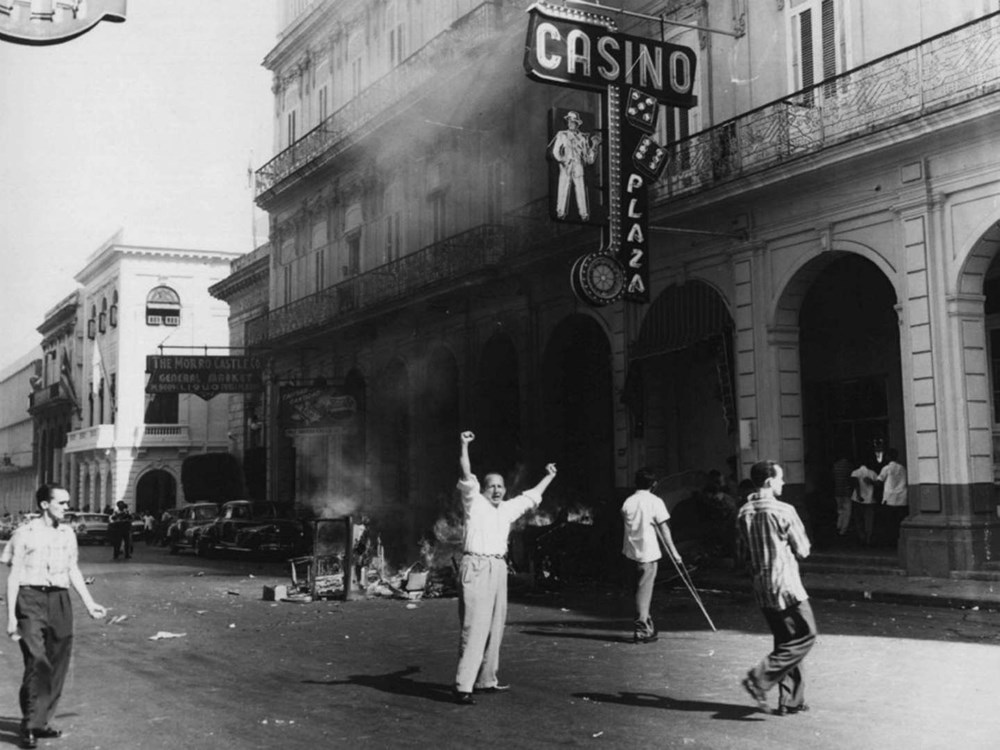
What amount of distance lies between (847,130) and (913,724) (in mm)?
10312

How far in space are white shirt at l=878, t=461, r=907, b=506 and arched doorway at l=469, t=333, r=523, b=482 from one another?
9312mm

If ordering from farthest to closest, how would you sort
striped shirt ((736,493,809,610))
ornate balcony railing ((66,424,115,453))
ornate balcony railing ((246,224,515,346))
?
ornate balcony railing ((66,424,115,453))
ornate balcony railing ((246,224,515,346))
striped shirt ((736,493,809,610))

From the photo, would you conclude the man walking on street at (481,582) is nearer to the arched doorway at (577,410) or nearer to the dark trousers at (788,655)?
the dark trousers at (788,655)

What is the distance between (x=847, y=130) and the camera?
14.7m

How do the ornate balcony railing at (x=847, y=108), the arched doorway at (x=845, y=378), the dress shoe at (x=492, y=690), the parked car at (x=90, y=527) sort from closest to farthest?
the dress shoe at (x=492, y=690) → the ornate balcony railing at (x=847, y=108) → the arched doorway at (x=845, y=378) → the parked car at (x=90, y=527)

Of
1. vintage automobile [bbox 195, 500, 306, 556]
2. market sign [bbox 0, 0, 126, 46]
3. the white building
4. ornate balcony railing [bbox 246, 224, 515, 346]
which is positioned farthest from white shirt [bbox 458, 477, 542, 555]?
the white building

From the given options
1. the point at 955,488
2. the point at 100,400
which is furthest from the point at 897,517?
the point at 100,400

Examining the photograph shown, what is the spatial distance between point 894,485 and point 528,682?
895 cm

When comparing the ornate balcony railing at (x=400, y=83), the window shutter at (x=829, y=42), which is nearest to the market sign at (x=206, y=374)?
the ornate balcony railing at (x=400, y=83)

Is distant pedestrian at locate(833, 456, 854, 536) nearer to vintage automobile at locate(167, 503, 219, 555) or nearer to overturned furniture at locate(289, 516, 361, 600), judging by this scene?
overturned furniture at locate(289, 516, 361, 600)

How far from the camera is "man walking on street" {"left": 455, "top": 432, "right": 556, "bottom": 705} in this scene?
680 centimetres

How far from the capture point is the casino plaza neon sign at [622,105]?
1605cm

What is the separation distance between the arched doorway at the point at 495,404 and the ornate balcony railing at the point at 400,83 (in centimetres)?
555

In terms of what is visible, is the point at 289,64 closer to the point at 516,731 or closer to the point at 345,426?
the point at 345,426
